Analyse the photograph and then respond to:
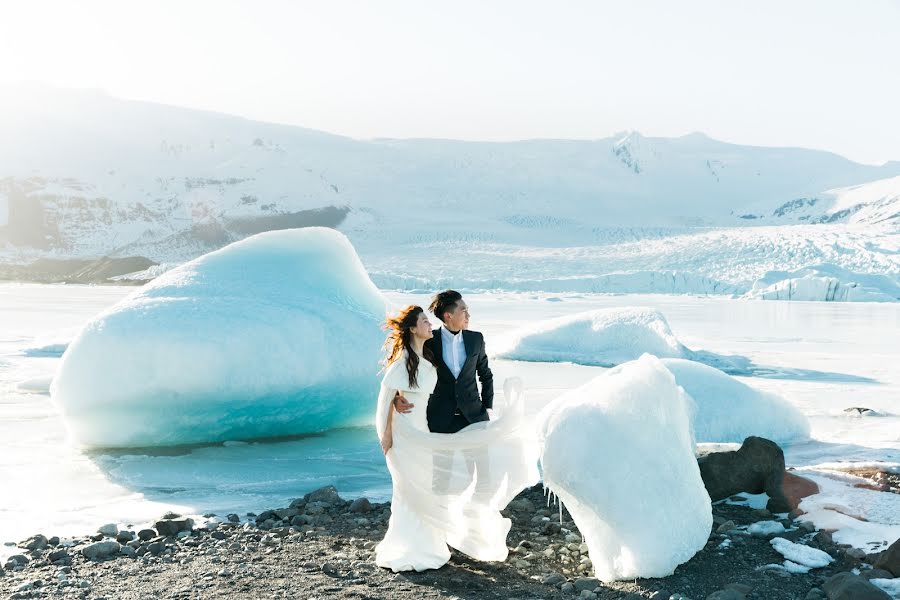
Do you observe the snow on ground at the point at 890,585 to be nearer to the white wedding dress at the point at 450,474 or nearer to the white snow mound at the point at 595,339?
the white wedding dress at the point at 450,474

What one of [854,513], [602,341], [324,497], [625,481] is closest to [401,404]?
[625,481]

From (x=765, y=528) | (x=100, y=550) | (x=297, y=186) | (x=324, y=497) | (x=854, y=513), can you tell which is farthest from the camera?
(x=297, y=186)

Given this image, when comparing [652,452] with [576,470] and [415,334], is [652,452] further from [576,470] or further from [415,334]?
[415,334]

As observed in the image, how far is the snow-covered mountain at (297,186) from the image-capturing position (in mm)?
63125

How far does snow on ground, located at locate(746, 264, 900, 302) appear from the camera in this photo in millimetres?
28750

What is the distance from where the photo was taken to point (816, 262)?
101 ft

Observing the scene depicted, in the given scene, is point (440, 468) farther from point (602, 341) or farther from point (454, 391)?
point (602, 341)

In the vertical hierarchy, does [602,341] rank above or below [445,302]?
below

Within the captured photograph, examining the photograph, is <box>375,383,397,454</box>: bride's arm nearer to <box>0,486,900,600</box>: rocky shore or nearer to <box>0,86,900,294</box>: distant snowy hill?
<box>0,486,900,600</box>: rocky shore

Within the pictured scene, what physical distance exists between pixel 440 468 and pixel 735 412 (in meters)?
3.57

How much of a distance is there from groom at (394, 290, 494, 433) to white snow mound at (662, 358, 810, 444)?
309cm

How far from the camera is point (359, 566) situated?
3822mm

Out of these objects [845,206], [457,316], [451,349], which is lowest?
[451,349]

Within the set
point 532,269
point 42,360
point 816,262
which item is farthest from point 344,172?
point 42,360
